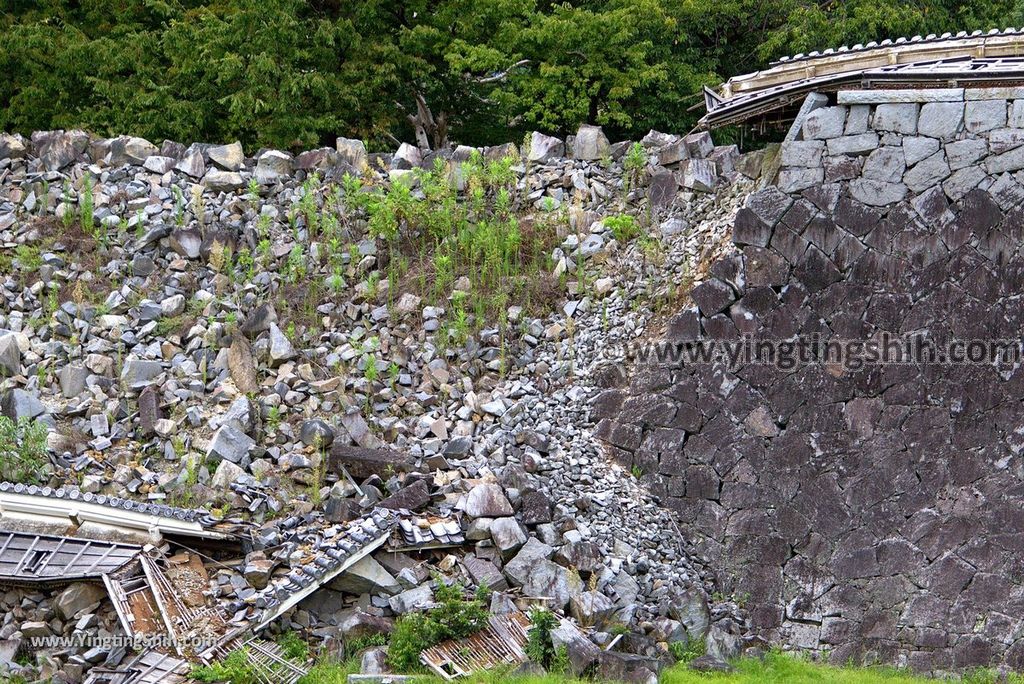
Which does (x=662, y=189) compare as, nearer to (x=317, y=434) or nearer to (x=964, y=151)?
(x=964, y=151)

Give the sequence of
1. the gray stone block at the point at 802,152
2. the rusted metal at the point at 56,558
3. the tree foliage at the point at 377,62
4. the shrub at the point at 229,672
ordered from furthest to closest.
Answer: the tree foliage at the point at 377,62 < the gray stone block at the point at 802,152 < the rusted metal at the point at 56,558 < the shrub at the point at 229,672

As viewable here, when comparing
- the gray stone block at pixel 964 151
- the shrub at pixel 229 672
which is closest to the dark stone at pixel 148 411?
the shrub at pixel 229 672

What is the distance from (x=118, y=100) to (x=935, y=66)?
31.1ft

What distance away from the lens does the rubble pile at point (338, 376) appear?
30.4 ft

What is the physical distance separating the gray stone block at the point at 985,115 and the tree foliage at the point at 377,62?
5.37m

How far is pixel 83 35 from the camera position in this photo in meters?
15.2

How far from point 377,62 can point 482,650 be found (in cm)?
844

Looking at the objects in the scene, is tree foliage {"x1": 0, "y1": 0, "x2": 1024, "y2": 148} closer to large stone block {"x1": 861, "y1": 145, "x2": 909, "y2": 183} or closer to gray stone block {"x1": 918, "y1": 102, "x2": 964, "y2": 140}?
large stone block {"x1": 861, "y1": 145, "x2": 909, "y2": 183}

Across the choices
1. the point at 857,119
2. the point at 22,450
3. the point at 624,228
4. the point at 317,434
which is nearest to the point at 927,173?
the point at 857,119

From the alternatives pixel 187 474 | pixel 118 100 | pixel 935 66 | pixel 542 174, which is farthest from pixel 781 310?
pixel 118 100

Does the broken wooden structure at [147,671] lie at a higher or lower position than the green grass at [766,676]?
higher

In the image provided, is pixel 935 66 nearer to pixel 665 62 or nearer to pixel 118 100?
pixel 665 62

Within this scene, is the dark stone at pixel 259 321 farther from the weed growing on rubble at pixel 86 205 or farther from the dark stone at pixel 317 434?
the weed growing on rubble at pixel 86 205

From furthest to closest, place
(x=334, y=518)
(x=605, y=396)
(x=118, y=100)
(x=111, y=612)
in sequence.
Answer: (x=118, y=100) < (x=605, y=396) < (x=334, y=518) < (x=111, y=612)
